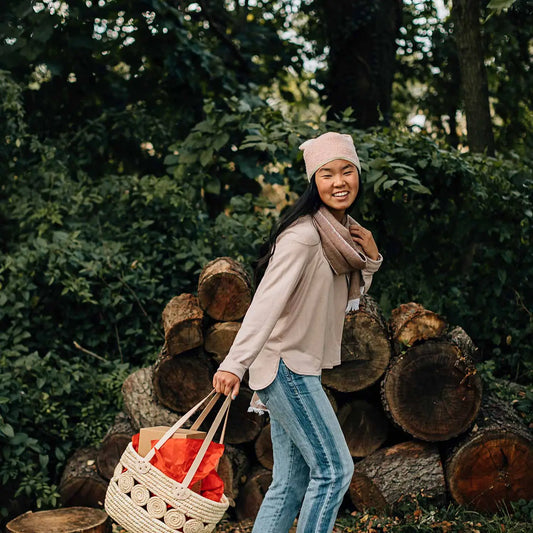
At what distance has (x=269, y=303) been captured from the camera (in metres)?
2.55

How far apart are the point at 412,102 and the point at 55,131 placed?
4509mm

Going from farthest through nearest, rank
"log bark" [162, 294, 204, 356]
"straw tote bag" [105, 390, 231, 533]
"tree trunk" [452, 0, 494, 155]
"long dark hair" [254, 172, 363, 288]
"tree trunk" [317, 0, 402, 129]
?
"tree trunk" [317, 0, 402, 129] < "tree trunk" [452, 0, 494, 155] < "log bark" [162, 294, 204, 356] < "long dark hair" [254, 172, 363, 288] < "straw tote bag" [105, 390, 231, 533]

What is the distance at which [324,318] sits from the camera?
268cm

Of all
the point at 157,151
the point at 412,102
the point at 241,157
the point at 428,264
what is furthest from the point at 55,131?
the point at 412,102

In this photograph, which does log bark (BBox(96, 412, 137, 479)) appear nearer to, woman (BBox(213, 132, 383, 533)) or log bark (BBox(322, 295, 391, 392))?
log bark (BBox(322, 295, 391, 392))

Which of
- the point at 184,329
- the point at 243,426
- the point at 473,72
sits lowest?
the point at 243,426

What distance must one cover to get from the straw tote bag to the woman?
0.20 meters

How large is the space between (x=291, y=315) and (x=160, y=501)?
32.8 inches

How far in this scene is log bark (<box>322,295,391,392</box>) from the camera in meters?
3.98

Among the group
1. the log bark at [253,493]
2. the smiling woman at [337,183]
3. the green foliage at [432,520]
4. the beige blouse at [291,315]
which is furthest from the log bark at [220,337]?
the smiling woman at [337,183]

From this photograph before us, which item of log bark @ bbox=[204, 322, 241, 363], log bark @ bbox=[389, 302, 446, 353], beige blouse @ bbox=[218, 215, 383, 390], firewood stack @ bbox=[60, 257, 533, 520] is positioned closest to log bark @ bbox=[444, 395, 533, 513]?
firewood stack @ bbox=[60, 257, 533, 520]

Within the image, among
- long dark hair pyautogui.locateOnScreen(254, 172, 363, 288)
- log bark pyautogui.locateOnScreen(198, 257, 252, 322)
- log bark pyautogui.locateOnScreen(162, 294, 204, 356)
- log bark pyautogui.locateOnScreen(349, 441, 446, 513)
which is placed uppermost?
long dark hair pyautogui.locateOnScreen(254, 172, 363, 288)

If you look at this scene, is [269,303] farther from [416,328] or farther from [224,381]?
[416,328]

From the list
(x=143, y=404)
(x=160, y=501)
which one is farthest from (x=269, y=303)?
(x=143, y=404)
